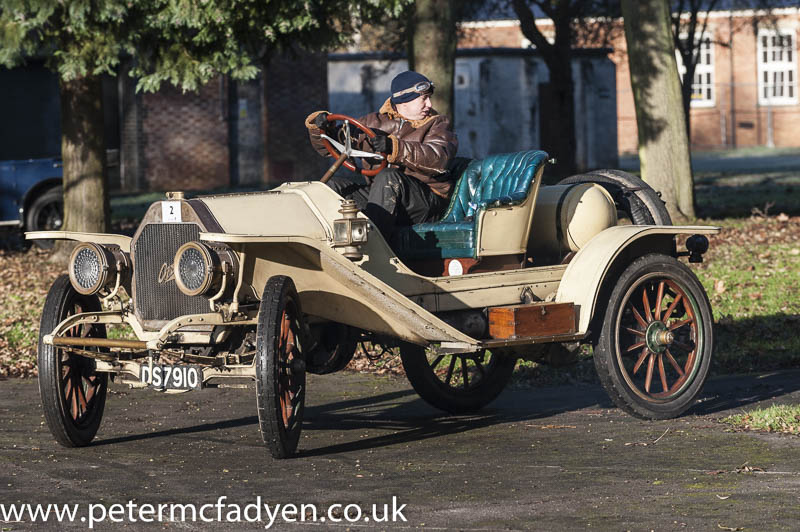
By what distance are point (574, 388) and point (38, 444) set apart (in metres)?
3.82

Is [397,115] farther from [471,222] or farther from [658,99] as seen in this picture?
[658,99]

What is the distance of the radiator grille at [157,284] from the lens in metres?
6.77

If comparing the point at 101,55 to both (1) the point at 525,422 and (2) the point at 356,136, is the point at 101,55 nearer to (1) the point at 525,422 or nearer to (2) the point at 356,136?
(2) the point at 356,136

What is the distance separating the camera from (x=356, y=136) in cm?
768

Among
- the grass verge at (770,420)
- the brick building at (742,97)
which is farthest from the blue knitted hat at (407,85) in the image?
the brick building at (742,97)

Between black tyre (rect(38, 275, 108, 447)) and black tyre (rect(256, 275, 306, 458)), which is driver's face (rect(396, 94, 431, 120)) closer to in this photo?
black tyre (rect(256, 275, 306, 458))

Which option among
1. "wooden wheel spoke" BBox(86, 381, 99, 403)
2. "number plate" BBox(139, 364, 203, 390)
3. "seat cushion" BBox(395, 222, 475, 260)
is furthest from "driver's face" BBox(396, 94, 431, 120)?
"wooden wheel spoke" BBox(86, 381, 99, 403)

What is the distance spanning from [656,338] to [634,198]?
3.41 feet

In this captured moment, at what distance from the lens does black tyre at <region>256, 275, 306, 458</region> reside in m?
6.17

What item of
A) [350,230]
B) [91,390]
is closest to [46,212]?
[91,390]

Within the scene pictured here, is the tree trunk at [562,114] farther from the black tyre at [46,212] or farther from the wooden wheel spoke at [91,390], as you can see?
the wooden wheel spoke at [91,390]

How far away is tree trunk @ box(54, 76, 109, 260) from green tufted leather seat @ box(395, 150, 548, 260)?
8.59 m

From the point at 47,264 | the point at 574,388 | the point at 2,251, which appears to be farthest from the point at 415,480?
the point at 2,251

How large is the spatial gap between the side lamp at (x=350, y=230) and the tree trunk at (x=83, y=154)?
9.16 m
